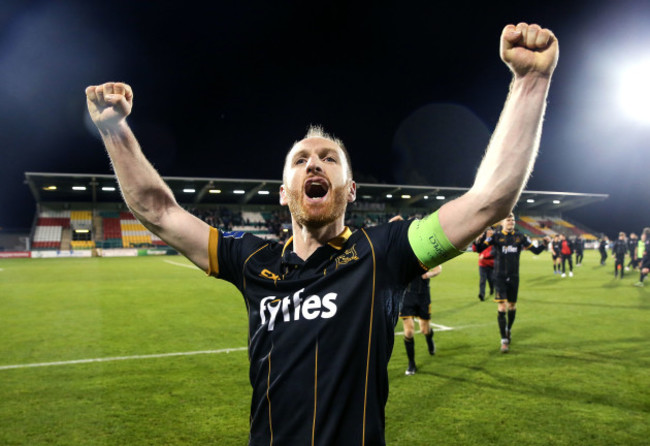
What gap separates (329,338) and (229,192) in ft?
167

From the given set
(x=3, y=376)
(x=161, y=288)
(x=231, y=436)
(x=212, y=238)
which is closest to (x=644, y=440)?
(x=231, y=436)

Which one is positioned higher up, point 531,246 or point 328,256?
point 328,256

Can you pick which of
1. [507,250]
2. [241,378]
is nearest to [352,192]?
[241,378]

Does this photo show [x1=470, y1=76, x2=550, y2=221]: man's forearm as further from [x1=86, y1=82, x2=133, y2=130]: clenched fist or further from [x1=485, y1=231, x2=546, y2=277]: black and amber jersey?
[x1=485, y1=231, x2=546, y2=277]: black and amber jersey

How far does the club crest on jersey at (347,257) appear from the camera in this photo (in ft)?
6.60

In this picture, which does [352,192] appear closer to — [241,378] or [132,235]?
[241,378]

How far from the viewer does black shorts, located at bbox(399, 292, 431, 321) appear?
7793mm

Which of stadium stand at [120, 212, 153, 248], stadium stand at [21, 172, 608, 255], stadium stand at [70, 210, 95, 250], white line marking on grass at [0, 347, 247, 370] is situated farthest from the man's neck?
stadium stand at [70, 210, 95, 250]

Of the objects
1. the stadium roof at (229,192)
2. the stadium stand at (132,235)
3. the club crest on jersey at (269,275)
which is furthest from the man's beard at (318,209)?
the stadium stand at (132,235)

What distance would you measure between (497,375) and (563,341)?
3.18m

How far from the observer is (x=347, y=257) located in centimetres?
203

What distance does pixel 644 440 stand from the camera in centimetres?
491

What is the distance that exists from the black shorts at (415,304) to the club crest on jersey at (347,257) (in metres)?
5.92

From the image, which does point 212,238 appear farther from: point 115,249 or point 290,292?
point 115,249
